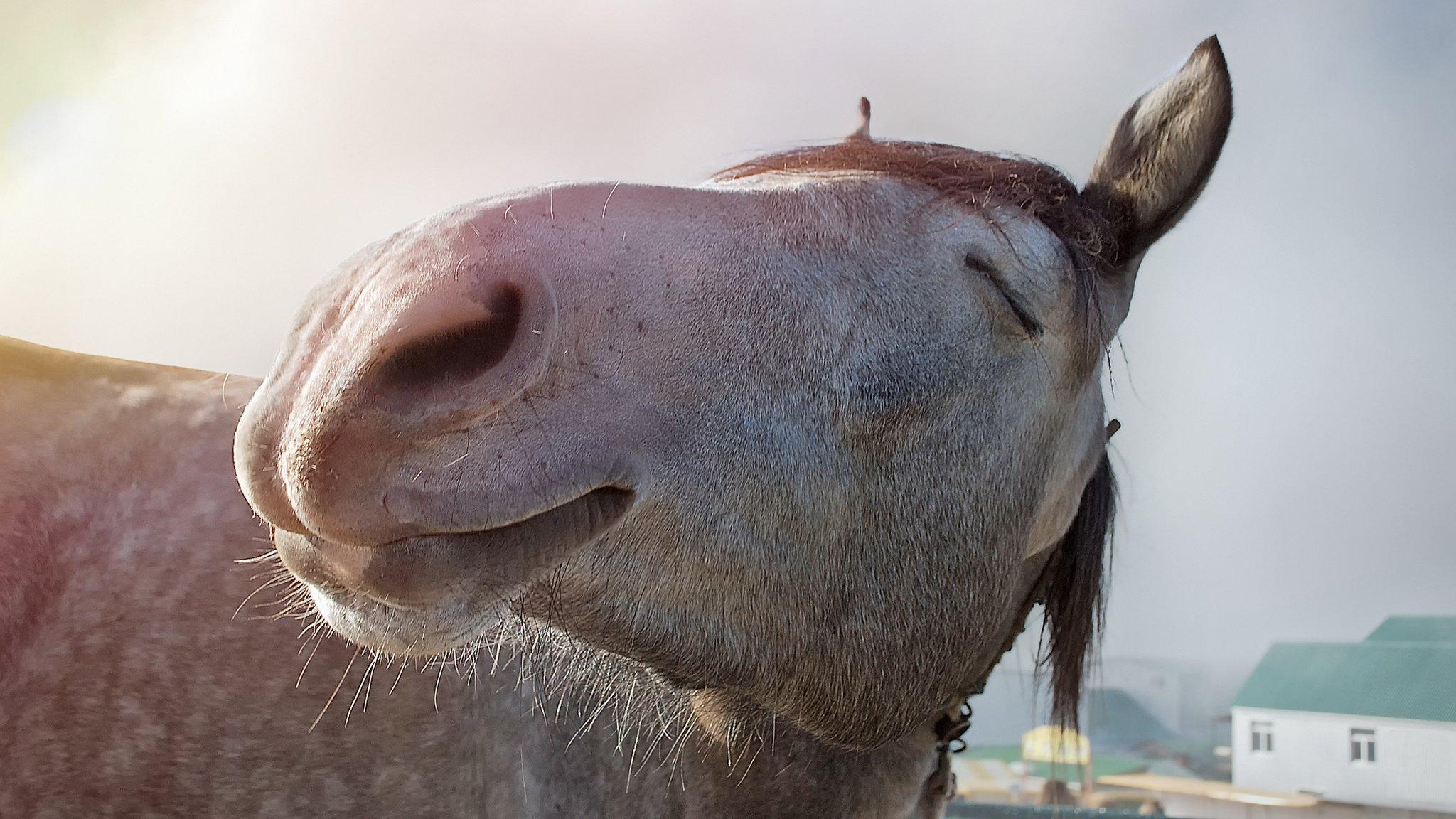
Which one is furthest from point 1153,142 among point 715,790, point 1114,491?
point 715,790

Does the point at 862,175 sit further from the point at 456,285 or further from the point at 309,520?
the point at 309,520

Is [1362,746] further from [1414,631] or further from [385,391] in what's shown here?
[385,391]

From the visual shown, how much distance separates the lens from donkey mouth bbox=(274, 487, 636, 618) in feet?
2.38

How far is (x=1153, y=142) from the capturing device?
1515mm

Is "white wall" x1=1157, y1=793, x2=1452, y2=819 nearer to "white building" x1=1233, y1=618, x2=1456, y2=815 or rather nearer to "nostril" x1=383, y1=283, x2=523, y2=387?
"white building" x1=1233, y1=618, x2=1456, y2=815

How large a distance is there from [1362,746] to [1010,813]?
627cm

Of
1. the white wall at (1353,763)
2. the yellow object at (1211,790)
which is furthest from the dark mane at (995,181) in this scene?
the white wall at (1353,763)

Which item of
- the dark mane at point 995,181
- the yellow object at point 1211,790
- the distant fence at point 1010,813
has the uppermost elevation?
the dark mane at point 995,181

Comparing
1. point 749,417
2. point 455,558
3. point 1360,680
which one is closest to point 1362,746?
point 1360,680

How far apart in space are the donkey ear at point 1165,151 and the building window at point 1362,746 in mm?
12486

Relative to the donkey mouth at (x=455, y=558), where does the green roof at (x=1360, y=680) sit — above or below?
below

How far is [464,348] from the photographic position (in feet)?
2.56

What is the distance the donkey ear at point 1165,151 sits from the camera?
1.43 metres

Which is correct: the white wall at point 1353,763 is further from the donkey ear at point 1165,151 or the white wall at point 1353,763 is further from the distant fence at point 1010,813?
the donkey ear at point 1165,151
